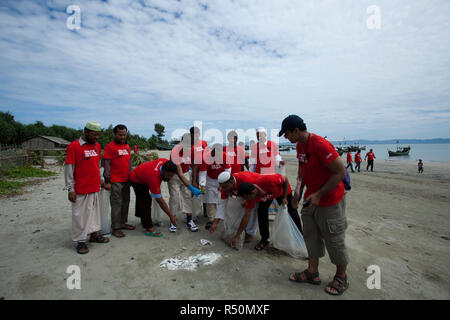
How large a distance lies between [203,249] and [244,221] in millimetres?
846

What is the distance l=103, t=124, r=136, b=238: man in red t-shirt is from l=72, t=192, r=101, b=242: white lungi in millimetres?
347

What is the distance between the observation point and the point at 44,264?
290 centimetres

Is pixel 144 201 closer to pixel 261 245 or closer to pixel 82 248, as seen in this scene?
pixel 82 248

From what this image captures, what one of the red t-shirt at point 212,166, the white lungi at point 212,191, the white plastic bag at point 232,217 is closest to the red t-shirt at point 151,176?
the red t-shirt at point 212,166

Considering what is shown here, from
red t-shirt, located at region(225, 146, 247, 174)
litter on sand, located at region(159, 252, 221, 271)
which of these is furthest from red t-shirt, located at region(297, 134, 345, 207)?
red t-shirt, located at region(225, 146, 247, 174)

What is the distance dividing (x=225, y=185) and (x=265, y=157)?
5.13 feet

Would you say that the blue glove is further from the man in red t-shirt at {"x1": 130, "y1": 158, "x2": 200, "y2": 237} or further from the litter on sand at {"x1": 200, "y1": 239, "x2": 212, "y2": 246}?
the litter on sand at {"x1": 200, "y1": 239, "x2": 212, "y2": 246}

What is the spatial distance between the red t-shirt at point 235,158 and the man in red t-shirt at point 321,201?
193 cm

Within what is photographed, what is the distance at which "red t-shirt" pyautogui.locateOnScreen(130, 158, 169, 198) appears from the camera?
364cm

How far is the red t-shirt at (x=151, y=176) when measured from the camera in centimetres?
364

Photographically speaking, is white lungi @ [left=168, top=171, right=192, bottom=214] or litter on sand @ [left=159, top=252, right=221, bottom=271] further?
white lungi @ [left=168, top=171, right=192, bottom=214]

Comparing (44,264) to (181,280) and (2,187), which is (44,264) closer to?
(181,280)

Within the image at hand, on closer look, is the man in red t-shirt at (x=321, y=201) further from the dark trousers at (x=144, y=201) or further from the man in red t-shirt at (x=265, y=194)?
the dark trousers at (x=144, y=201)

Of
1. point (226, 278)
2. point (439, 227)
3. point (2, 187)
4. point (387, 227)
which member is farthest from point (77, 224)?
point (439, 227)
